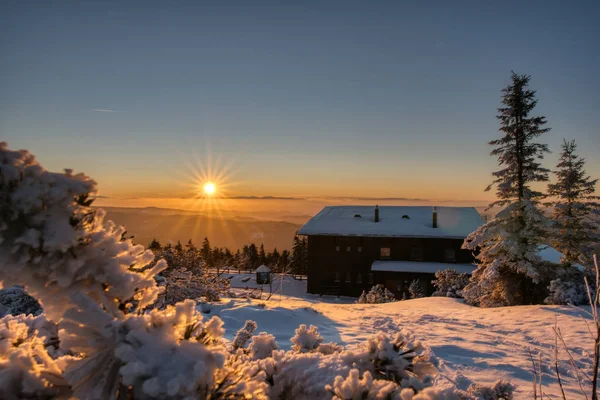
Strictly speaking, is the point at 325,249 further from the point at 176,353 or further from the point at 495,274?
the point at 176,353


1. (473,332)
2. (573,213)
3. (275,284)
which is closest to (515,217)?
(573,213)

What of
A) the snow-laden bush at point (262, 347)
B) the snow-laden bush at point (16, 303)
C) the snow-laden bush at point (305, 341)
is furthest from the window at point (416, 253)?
the snow-laden bush at point (262, 347)

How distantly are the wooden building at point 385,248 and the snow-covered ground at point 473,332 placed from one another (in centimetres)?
1614

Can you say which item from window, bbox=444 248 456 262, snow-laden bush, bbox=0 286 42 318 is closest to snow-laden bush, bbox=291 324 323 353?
snow-laden bush, bbox=0 286 42 318

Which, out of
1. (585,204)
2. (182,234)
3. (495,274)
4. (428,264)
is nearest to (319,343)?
(495,274)

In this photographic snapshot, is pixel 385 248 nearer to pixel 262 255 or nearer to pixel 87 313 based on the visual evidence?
pixel 87 313

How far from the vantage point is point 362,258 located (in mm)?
35344

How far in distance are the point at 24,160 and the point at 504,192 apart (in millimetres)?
20397

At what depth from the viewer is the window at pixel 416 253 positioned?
1331 inches

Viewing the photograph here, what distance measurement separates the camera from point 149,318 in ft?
3.94

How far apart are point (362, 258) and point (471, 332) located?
2436cm

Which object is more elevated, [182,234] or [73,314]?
[73,314]

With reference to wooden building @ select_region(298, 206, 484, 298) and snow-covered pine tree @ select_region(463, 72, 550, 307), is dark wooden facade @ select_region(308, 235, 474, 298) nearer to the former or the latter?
wooden building @ select_region(298, 206, 484, 298)

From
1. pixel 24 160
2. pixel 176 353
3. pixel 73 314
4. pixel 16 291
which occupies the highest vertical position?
pixel 24 160
